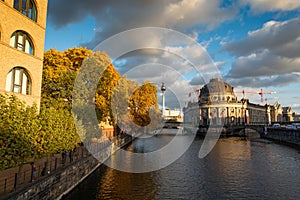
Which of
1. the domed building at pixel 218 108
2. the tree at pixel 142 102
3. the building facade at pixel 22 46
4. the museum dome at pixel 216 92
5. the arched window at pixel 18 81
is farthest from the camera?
the museum dome at pixel 216 92

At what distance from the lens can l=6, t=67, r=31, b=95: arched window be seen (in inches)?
820

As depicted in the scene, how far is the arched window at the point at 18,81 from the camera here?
20825mm

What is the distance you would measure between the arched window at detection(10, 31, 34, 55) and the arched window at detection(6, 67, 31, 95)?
199 centimetres

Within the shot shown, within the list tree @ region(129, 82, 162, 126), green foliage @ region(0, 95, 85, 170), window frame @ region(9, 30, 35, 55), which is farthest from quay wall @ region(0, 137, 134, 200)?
tree @ region(129, 82, 162, 126)

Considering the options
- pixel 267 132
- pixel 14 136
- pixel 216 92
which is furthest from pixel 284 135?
pixel 216 92

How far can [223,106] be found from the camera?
13175cm

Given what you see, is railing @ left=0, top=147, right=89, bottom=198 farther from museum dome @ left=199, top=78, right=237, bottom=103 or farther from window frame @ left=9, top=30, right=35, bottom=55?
museum dome @ left=199, top=78, right=237, bottom=103

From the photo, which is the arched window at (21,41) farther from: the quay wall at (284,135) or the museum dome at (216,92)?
the museum dome at (216,92)

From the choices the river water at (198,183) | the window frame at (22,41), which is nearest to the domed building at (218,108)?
the river water at (198,183)

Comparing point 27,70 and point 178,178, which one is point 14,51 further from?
point 178,178

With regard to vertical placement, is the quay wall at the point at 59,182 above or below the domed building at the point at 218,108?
below

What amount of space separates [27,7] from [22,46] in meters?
3.98

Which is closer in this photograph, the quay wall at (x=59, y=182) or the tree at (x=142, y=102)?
the quay wall at (x=59, y=182)

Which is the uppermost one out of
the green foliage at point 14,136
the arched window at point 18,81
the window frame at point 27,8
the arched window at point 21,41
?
the window frame at point 27,8
